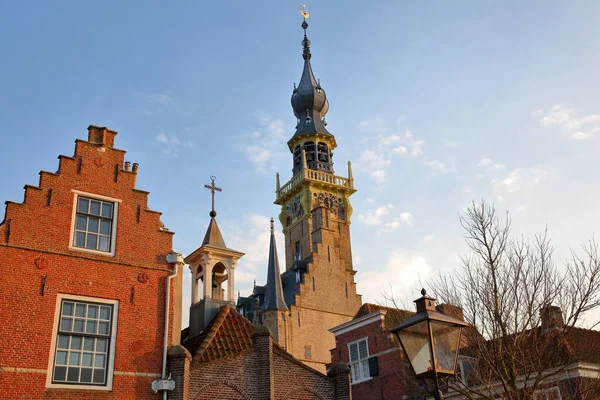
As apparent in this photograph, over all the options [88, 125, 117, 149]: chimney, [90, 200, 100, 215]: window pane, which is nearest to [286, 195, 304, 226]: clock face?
[88, 125, 117, 149]: chimney

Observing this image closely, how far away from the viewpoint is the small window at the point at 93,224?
44.9 feet

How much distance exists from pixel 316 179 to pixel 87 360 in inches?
1366

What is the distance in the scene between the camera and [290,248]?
46.0 meters

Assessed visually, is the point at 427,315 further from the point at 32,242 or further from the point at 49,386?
the point at 32,242

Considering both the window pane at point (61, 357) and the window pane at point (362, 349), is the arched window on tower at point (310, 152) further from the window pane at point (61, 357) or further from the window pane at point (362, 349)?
the window pane at point (61, 357)

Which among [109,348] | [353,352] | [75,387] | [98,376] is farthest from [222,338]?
[353,352]

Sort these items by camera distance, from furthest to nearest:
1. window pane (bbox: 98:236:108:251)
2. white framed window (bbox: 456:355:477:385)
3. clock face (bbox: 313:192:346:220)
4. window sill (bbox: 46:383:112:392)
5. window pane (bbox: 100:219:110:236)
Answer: clock face (bbox: 313:192:346:220) → white framed window (bbox: 456:355:477:385) → window pane (bbox: 100:219:110:236) → window pane (bbox: 98:236:108:251) → window sill (bbox: 46:383:112:392)

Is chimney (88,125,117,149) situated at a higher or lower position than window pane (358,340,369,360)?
higher

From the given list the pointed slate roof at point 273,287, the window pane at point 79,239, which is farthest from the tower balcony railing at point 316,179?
the window pane at point 79,239

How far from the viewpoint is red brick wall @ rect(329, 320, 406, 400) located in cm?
2194

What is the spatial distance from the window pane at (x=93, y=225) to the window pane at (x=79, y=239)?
25 centimetres

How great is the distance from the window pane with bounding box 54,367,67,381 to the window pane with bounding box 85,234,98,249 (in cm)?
277

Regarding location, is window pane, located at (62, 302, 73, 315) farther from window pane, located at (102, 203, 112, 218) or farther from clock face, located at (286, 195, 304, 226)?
clock face, located at (286, 195, 304, 226)

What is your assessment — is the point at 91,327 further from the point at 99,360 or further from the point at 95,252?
the point at 95,252
